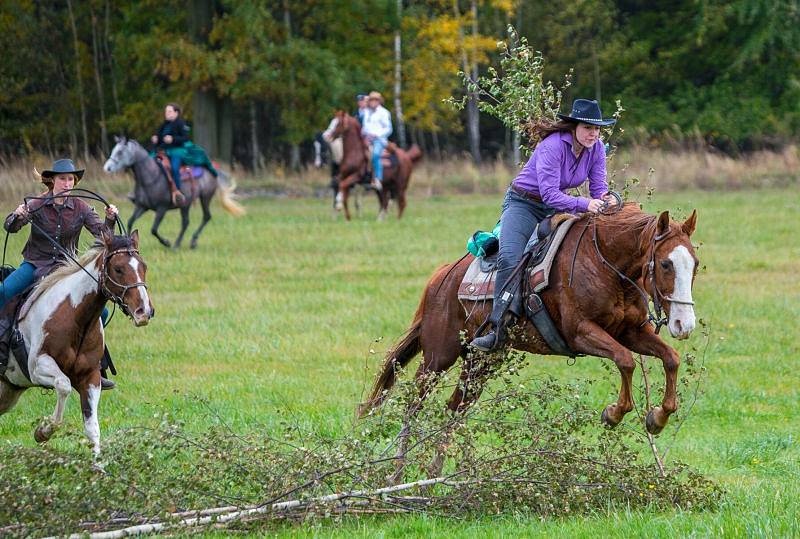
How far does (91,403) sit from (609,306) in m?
3.90

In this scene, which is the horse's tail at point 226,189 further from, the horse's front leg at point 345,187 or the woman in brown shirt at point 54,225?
the woman in brown shirt at point 54,225

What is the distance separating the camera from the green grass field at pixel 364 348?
7910 millimetres

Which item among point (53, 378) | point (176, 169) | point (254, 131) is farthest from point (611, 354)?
point (254, 131)

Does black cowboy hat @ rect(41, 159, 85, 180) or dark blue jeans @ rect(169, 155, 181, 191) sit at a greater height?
black cowboy hat @ rect(41, 159, 85, 180)

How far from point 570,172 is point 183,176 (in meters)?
16.7

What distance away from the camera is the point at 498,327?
9172 mm

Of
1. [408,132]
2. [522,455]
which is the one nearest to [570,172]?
[522,455]

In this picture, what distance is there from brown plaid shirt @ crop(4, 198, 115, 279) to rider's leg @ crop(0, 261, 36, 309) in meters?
0.07

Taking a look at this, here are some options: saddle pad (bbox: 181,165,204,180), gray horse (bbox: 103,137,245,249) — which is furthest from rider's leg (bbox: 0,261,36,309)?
saddle pad (bbox: 181,165,204,180)

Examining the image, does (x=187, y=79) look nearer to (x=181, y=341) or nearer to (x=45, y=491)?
(x=181, y=341)

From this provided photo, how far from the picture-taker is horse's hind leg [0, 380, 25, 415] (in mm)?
10283

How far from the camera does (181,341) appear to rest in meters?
16.2

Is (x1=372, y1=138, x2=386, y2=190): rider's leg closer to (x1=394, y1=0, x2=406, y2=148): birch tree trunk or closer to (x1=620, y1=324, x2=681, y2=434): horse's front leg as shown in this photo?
(x1=394, y1=0, x2=406, y2=148): birch tree trunk

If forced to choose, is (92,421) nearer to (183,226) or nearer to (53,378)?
(53,378)
